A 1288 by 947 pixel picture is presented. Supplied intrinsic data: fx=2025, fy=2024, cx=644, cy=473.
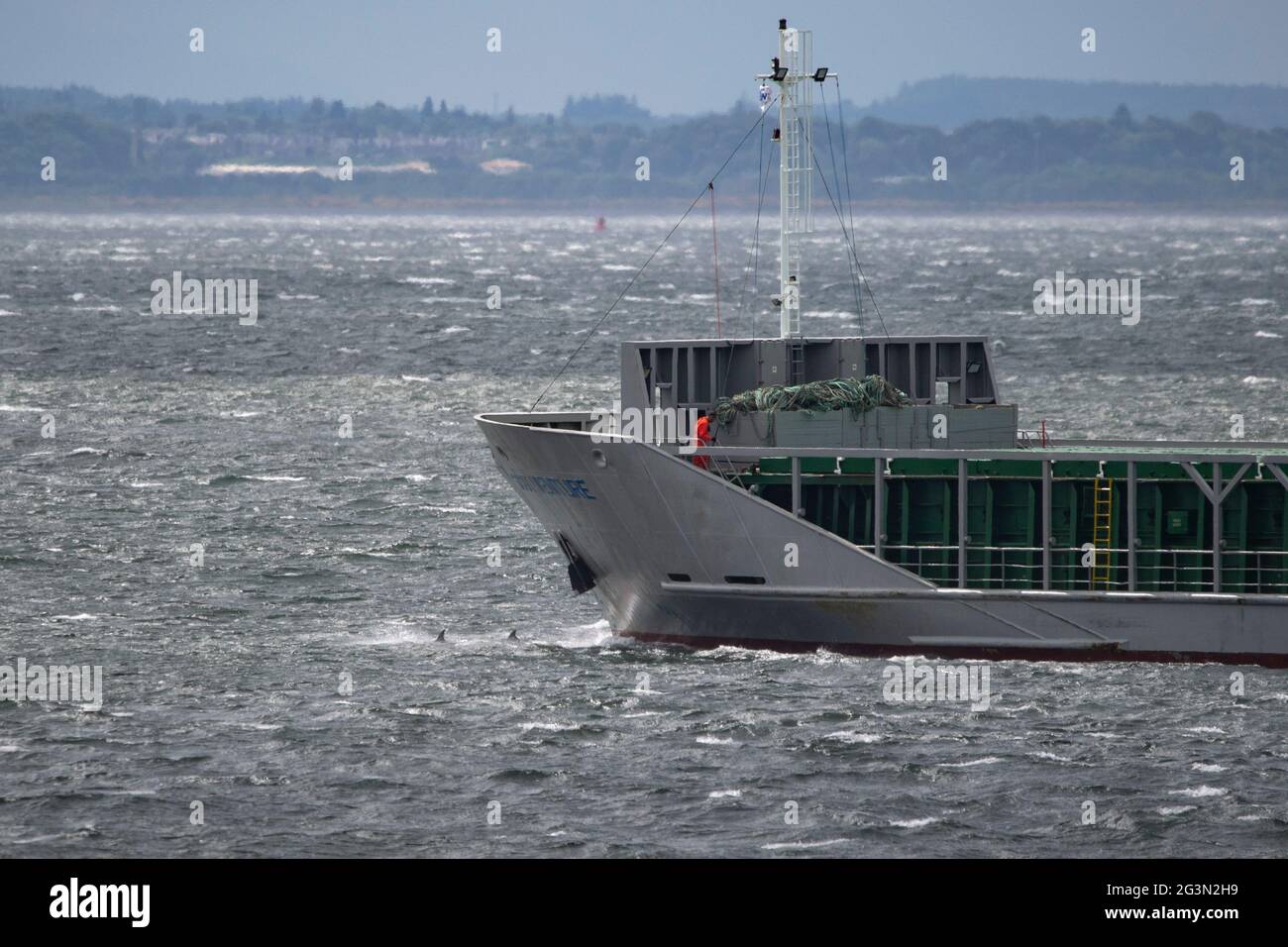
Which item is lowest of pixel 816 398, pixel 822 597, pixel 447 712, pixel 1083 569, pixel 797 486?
pixel 447 712

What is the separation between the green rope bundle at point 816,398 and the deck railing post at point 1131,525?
4.50 metres

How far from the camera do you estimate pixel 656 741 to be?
31.6 meters

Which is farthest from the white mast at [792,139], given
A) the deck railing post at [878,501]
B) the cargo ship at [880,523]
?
the deck railing post at [878,501]

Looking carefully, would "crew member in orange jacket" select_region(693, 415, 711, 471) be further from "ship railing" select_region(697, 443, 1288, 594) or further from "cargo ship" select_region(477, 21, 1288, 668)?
"ship railing" select_region(697, 443, 1288, 594)

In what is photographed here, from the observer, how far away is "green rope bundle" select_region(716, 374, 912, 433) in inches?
1463

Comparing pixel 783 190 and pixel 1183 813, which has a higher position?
pixel 783 190

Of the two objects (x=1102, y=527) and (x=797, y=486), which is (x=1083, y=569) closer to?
(x=1102, y=527)

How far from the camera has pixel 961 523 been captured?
3603cm

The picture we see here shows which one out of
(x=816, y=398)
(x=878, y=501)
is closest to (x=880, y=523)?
(x=878, y=501)

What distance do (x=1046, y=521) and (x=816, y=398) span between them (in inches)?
187

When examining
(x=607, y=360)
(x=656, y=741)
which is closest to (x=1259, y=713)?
(x=656, y=741)

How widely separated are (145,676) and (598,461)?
29.0 feet

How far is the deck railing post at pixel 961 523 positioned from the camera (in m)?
36.0
